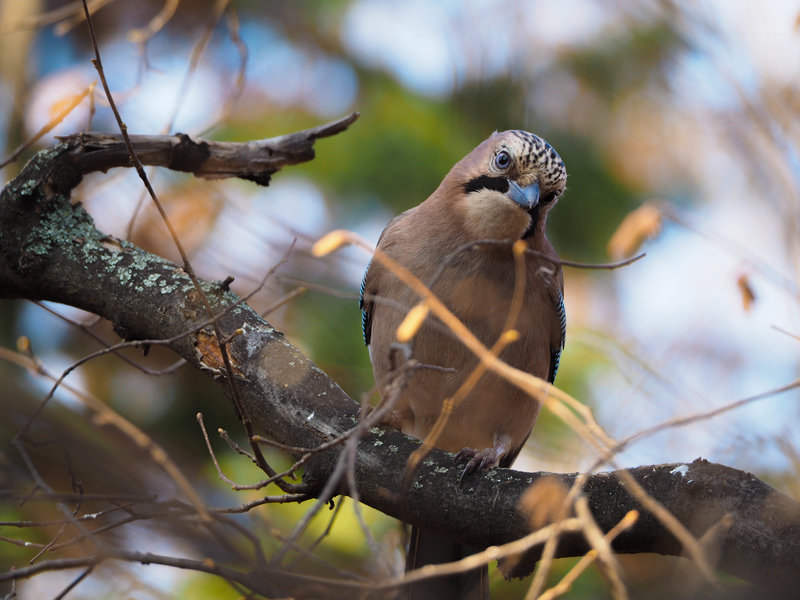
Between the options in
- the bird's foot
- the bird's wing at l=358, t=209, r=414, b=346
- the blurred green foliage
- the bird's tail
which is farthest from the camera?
the blurred green foliage

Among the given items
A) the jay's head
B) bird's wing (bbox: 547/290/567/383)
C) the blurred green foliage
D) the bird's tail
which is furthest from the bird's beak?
the blurred green foliage

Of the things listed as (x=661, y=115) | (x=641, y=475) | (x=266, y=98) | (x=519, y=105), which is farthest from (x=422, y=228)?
(x=661, y=115)

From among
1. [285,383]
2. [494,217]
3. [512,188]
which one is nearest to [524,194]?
[512,188]

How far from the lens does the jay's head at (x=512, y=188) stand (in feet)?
12.4

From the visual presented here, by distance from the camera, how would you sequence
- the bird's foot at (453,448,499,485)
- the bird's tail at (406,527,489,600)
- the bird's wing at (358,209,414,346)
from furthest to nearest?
the bird's wing at (358,209,414,346)
the bird's tail at (406,527,489,600)
the bird's foot at (453,448,499,485)

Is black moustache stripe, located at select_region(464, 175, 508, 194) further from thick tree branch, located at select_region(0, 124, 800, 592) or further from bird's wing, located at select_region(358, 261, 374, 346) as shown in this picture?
thick tree branch, located at select_region(0, 124, 800, 592)

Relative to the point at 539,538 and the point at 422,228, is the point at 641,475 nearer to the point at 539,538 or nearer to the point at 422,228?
the point at 539,538

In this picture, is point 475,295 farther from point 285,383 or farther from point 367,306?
point 285,383

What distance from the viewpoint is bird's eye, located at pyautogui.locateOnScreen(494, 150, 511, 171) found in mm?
3865

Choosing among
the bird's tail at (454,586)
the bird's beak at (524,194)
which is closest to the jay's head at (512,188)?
the bird's beak at (524,194)

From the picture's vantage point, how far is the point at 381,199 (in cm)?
615

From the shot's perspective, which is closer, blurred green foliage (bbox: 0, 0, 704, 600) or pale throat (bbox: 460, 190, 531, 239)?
pale throat (bbox: 460, 190, 531, 239)

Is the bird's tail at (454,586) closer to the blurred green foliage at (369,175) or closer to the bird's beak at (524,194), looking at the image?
the blurred green foliage at (369,175)

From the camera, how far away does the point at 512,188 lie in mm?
3799
